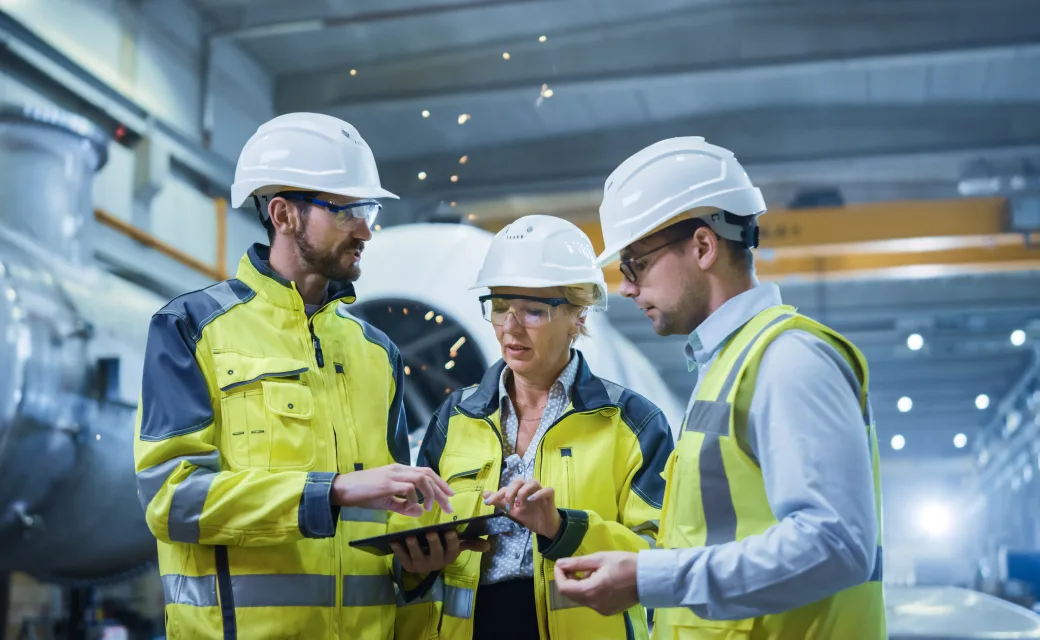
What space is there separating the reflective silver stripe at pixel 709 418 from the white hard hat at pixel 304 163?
1.04 m

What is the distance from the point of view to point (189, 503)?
6.71ft

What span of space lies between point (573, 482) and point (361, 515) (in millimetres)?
491

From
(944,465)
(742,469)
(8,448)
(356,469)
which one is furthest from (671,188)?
(944,465)

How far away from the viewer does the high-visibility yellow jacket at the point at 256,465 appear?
206cm

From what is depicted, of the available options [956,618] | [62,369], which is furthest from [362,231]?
[956,618]

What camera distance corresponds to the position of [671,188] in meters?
1.96

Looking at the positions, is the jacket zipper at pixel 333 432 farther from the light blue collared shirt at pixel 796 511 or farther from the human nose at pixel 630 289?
the light blue collared shirt at pixel 796 511

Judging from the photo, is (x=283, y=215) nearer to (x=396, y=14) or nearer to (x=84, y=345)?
(x=84, y=345)

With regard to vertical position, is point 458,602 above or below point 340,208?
below

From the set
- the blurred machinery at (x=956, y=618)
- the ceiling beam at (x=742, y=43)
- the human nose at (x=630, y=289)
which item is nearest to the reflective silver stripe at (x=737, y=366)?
the human nose at (x=630, y=289)

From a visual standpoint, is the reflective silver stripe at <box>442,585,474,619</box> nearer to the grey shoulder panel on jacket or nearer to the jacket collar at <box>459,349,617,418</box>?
the jacket collar at <box>459,349,617,418</box>

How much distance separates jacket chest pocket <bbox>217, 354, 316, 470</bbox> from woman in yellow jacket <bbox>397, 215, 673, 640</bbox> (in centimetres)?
35

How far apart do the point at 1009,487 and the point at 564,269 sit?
10.7m

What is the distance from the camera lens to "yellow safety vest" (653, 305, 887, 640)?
1636 millimetres
